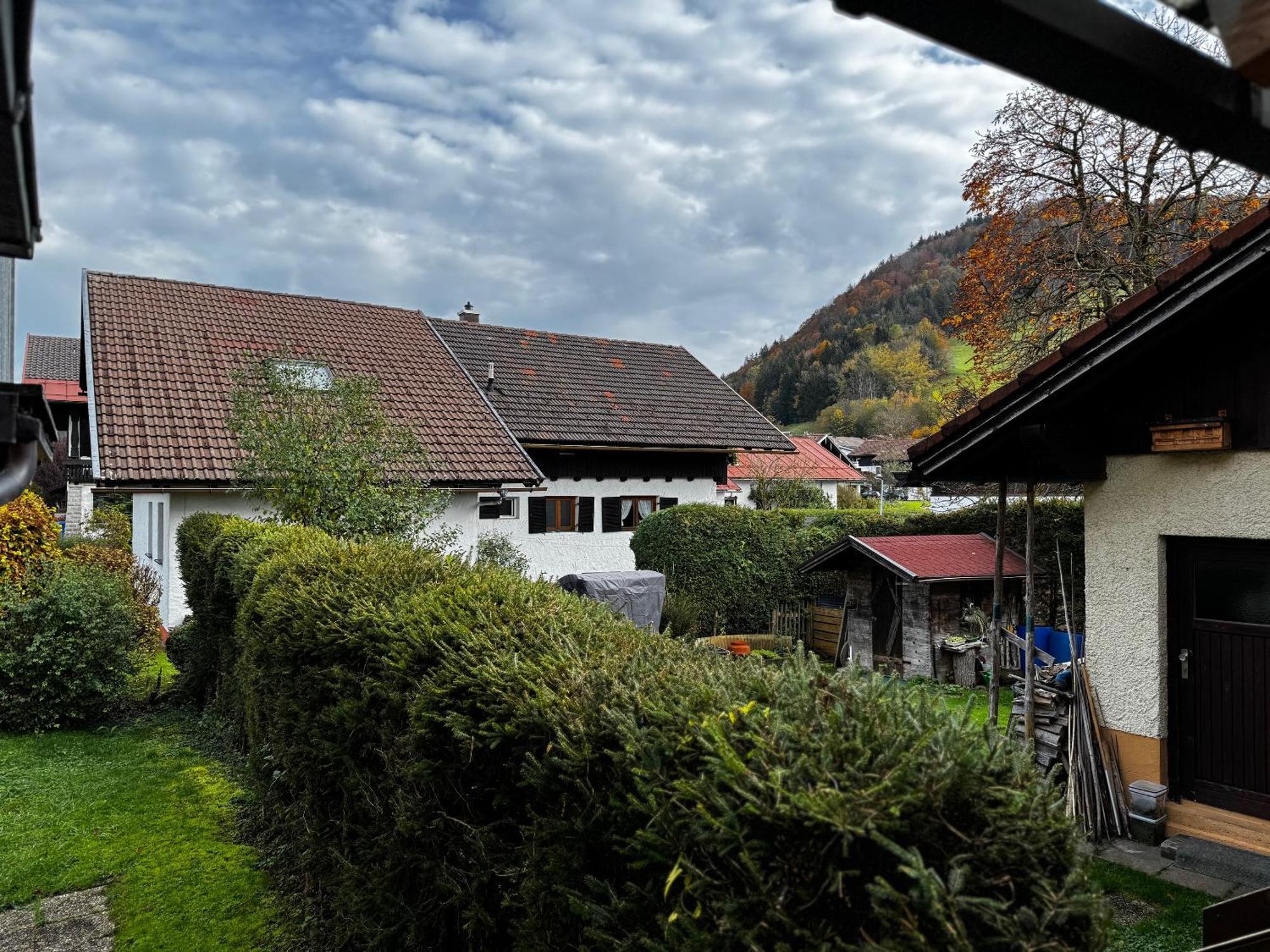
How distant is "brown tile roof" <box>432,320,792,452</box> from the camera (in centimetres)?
2186

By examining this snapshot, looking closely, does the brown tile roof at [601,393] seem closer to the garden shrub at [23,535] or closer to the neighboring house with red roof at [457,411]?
the neighboring house with red roof at [457,411]

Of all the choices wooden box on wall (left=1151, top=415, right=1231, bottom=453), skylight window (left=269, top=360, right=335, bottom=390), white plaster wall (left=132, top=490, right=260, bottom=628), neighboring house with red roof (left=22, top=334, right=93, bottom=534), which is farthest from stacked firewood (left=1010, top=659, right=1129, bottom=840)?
neighboring house with red roof (left=22, top=334, right=93, bottom=534)

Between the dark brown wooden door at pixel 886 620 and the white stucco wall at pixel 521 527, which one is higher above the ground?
the white stucco wall at pixel 521 527

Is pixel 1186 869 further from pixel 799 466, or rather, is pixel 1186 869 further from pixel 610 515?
pixel 799 466

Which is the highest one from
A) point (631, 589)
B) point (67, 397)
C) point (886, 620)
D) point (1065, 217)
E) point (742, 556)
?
point (1065, 217)

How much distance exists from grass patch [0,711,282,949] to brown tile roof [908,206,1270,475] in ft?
20.5

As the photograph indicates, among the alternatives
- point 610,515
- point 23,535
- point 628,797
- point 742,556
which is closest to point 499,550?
point 742,556

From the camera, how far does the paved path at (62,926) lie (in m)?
4.62

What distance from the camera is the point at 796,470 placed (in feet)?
130

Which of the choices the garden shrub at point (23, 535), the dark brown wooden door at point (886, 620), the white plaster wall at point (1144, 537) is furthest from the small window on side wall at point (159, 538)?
the white plaster wall at point (1144, 537)

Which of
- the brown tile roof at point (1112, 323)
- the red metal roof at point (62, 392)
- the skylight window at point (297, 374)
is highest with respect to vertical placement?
the red metal roof at point (62, 392)

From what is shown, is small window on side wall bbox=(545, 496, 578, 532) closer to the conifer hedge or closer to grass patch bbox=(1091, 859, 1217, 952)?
the conifer hedge

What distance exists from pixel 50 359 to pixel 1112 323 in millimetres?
51728

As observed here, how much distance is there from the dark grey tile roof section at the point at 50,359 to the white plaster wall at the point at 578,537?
34.3 m
